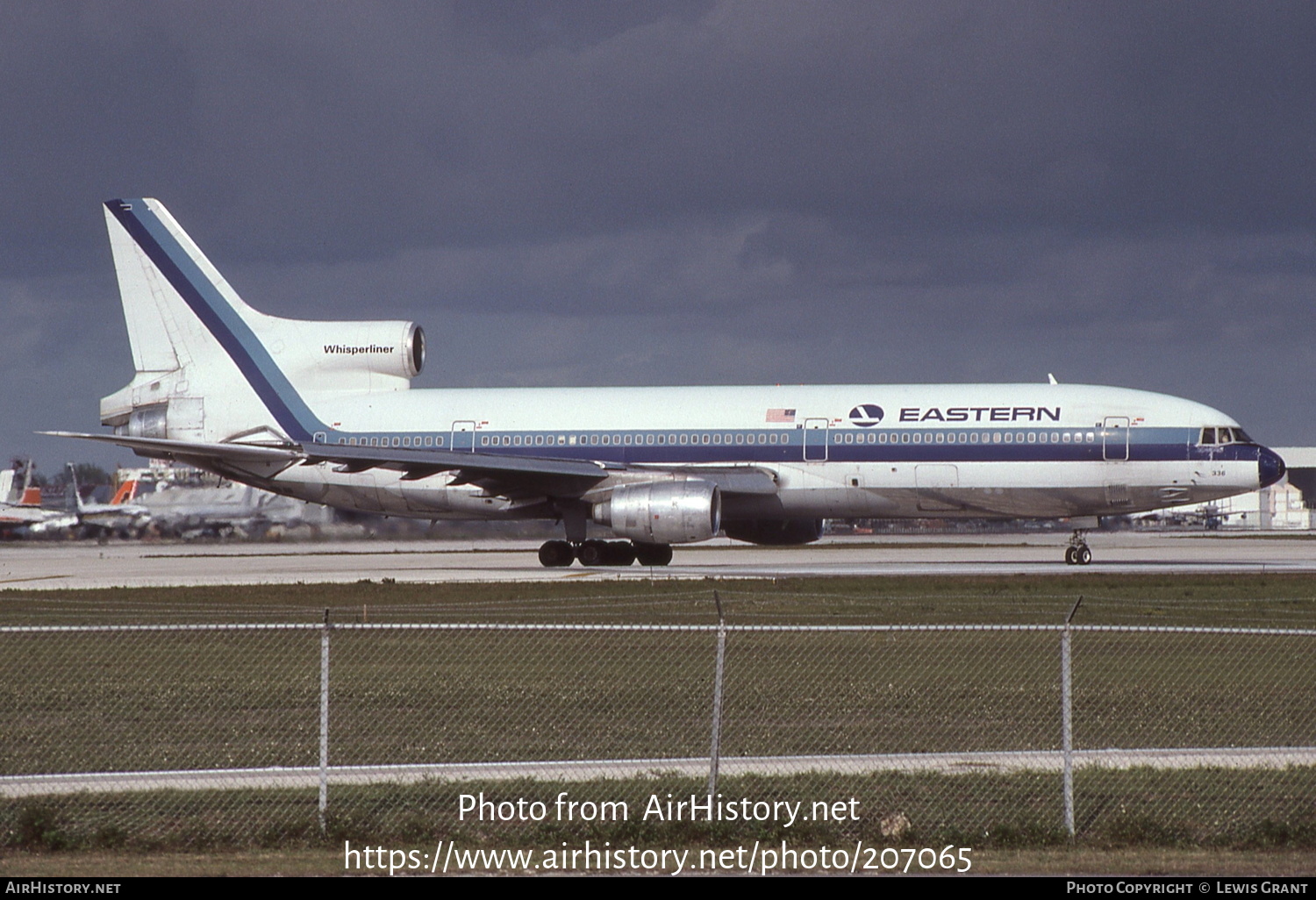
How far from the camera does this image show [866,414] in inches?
1517

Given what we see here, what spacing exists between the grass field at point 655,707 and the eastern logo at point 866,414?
935 centimetres

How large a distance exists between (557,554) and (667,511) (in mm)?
5393

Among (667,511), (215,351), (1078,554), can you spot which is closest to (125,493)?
(215,351)

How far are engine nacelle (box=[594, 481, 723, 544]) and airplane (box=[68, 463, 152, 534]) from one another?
122 feet

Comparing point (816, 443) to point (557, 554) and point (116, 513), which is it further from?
point (116, 513)

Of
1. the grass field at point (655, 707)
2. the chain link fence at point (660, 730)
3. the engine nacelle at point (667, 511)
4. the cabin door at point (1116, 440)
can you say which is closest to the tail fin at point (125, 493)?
the engine nacelle at point (667, 511)

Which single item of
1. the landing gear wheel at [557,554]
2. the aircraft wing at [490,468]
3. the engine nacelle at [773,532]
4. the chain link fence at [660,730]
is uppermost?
the aircraft wing at [490,468]

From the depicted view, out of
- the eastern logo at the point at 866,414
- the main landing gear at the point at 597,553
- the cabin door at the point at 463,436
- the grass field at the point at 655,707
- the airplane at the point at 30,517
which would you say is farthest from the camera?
the airplane at the point at 30,517

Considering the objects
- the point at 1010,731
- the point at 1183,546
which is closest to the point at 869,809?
the point at 1010,731

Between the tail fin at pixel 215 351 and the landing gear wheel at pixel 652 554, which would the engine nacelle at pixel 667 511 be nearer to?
the landing gear wheel at pixel 652 554

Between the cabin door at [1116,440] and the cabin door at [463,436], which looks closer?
the cabin door at [1116,440]

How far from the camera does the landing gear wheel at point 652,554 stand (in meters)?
41.1

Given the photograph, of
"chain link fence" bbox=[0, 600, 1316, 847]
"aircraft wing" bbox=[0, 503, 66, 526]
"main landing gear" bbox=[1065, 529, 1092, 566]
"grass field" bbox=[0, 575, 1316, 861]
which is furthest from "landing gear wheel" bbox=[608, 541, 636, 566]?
"aircraft wing" bbox=[0, 503, 66, 526]

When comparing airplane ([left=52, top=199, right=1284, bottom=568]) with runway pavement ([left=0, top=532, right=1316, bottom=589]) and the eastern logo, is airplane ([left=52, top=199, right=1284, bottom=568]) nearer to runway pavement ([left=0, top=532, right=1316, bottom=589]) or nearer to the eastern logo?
the eastern logo
